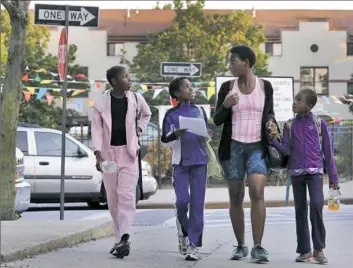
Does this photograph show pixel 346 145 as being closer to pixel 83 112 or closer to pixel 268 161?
pixel 268 161

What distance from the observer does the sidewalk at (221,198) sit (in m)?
16.6

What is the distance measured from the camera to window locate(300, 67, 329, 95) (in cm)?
5481

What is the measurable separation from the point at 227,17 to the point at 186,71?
26004 millimetres

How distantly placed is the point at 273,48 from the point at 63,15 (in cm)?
4554

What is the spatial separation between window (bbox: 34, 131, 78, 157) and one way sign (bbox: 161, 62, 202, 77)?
3.54 metres

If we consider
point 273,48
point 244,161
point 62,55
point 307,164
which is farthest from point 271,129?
point 273,48

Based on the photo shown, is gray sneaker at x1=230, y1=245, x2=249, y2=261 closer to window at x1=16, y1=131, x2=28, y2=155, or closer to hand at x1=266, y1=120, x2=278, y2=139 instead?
hand at x1=266, y1=120, x2=278, y2=139

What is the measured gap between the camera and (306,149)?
7.29 meters

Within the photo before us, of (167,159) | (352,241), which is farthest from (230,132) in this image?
(167,159)

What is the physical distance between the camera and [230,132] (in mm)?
7227

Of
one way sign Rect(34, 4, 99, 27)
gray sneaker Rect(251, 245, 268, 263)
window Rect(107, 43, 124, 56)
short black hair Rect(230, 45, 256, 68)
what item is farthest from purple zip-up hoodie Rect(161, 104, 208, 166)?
window Rect(107, 43, 124, 56)

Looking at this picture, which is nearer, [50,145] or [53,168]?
[53,168]

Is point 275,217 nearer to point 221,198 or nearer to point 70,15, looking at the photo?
point 70,15

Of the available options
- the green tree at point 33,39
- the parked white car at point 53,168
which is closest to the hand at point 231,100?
the parked white car at point 53,168
